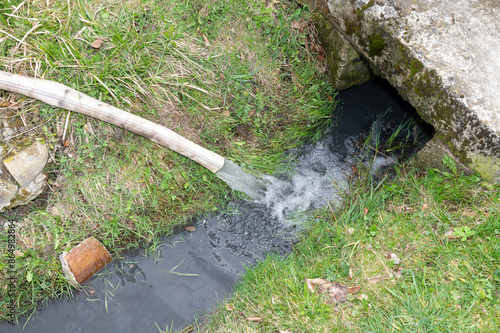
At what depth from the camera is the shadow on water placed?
10.3ft

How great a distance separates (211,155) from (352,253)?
158cm

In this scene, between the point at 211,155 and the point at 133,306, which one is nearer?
the point at 133,306

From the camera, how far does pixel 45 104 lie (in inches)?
128

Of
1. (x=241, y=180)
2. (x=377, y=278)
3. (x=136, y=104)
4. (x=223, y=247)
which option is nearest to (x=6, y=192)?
(x=136, y=104)

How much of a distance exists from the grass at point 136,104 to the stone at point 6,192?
0.52 ft

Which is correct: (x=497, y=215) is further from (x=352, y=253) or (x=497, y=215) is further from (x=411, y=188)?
(x=352, y=253)

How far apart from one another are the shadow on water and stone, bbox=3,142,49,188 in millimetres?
1093

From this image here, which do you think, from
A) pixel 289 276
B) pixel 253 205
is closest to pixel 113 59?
pixel 253 205

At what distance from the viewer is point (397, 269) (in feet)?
9.53

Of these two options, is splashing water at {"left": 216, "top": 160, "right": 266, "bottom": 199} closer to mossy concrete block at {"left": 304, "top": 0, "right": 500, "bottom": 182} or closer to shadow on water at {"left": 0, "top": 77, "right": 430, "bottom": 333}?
shadow on water at {"left": 0, "top": 77, "right": 430, "bottom": 333}

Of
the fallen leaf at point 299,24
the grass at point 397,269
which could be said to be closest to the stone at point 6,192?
the grass at point 397,269

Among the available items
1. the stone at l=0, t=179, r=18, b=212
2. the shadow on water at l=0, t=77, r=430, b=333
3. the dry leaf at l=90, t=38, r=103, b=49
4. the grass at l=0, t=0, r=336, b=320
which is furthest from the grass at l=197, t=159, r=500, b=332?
the dry leaf at l=90, t=38, r=103, b=49

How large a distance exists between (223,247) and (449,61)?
262cm

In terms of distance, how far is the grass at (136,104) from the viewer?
3.23 meters
